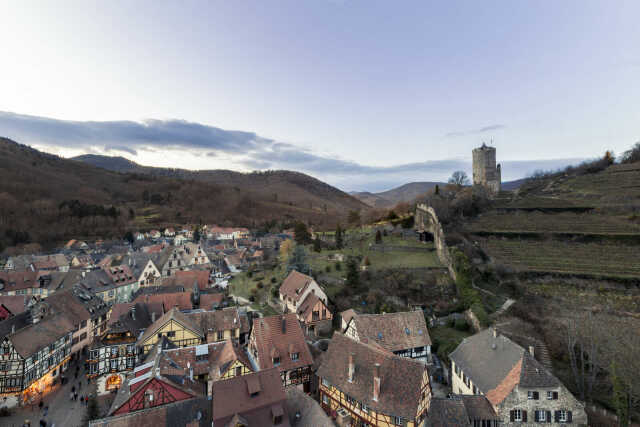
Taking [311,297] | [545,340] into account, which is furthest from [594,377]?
[311,297]

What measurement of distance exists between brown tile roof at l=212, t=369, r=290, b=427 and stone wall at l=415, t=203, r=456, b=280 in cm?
2717

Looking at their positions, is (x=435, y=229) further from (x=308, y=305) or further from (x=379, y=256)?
(x=308, y=305)

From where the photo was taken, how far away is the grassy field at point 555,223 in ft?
125

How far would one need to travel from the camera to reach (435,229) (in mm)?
49750

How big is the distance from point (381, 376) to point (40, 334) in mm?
35263

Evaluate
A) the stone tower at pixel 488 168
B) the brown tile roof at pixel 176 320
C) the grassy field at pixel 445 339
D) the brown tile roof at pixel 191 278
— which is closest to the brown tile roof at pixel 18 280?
the brown tile roof at pixel 191 278

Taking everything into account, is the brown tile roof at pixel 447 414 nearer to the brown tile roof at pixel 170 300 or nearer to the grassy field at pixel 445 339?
the grassy field at pixel 445 339

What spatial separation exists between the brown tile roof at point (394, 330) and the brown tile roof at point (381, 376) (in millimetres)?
3923

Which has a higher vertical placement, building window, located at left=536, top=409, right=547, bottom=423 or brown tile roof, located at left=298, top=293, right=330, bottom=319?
brown tile roof, located at left=298, top=293, right=330, bottom=319

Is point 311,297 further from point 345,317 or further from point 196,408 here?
point 196,408

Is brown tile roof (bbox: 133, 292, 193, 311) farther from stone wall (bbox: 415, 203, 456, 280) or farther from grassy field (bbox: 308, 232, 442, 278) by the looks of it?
stone wall (bbox: 415, 203, 456, 280)

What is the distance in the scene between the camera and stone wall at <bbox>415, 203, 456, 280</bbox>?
40.6 m

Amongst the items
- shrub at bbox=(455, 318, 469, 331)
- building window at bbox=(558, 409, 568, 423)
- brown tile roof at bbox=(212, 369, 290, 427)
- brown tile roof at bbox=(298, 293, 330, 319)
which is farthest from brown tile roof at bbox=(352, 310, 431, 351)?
building window at bbox=(558, 409, 568, 423)

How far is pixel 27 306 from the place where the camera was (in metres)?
39.9
